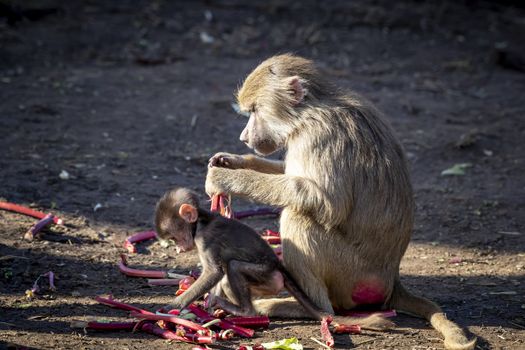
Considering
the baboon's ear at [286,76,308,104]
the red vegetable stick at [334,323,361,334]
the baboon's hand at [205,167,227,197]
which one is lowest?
the red vegetable stick at [334,323,361,334]

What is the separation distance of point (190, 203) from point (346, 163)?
1133mm

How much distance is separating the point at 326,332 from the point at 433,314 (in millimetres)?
804

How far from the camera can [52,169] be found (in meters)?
7.93

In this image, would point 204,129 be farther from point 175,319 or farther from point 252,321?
point 175,319

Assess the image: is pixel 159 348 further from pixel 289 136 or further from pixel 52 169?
pixel 52 169

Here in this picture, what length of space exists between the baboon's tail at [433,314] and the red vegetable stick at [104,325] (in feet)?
6.32

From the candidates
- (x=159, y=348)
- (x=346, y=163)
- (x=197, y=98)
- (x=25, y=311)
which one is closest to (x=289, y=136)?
(x=346, y=163)

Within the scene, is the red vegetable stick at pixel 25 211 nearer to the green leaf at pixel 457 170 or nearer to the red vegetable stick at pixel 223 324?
the red vegetable stick at pixel 223 324

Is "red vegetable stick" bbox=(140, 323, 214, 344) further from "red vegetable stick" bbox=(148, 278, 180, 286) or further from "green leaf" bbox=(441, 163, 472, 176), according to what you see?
"green leaf" bbox=(441, 163, 472, 176)

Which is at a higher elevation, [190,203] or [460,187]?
[190,203]

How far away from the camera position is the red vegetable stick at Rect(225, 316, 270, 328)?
5289 mm

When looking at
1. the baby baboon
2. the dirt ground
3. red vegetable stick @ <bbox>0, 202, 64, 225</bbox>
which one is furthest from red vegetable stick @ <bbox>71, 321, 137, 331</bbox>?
red vegetable stick @ <bbox>0, 202, 64, 225</bbox>

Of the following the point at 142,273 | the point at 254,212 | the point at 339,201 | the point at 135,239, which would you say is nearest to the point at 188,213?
the point at 142,273

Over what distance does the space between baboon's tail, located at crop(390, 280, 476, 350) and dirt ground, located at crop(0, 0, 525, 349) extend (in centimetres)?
11
